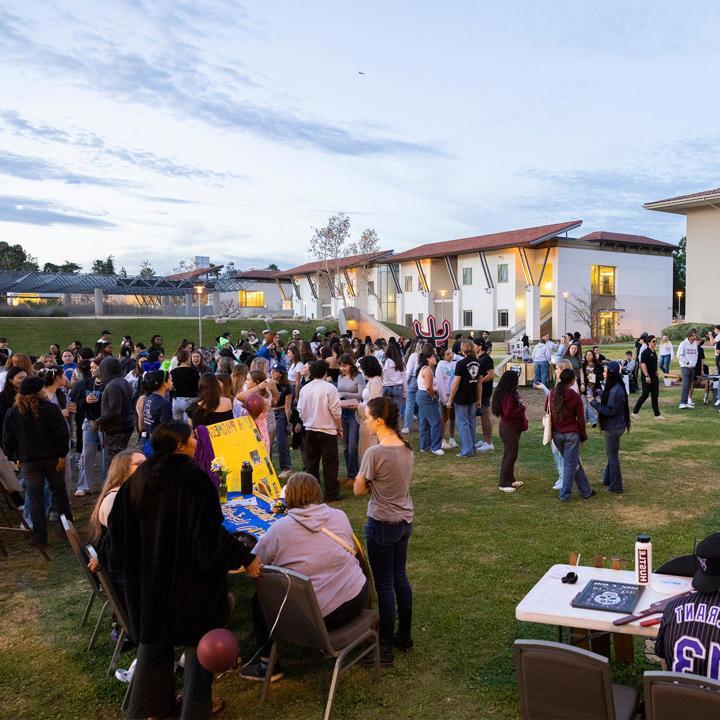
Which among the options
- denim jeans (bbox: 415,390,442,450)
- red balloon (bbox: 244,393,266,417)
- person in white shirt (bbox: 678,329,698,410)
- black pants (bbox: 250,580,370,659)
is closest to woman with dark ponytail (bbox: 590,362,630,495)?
denim jeans (bbox: 415,390,442,450)

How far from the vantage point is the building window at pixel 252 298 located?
70000 mm

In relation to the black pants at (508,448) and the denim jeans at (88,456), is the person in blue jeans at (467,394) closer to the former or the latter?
the black pants at (508,448)

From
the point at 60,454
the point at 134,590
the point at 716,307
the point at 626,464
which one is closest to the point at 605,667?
the point at 134,590

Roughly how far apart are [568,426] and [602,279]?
4406 cm

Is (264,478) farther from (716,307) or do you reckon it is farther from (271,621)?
(716,307)

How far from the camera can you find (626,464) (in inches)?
385

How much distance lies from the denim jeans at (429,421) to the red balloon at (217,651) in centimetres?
753

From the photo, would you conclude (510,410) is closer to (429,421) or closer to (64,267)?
(429,421)

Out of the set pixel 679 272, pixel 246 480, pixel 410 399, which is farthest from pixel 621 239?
pixel 246 480

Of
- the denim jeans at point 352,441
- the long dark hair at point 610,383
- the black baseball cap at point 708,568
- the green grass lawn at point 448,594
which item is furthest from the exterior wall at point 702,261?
the black baseball cap at point 708,568

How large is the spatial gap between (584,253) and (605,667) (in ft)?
156

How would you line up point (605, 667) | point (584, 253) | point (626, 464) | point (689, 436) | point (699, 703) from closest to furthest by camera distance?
point (699, 703), point (605, 667), point (626, 464), point (689, 436), point (584, 253)

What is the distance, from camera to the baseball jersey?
269cm

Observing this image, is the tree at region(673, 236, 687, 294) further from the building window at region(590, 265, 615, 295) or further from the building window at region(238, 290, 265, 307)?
the building window at region(238, 290, 265, 307)
